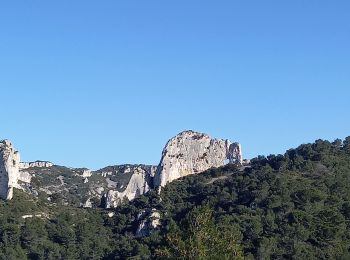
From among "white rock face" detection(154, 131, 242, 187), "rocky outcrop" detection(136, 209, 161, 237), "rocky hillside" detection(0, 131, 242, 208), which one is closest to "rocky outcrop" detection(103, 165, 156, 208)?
"rocky hillside" detection(0, 131, 242, 208)

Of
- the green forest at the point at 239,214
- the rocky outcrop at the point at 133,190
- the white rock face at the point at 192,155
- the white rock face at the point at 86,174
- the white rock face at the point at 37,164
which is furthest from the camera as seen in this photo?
the white rock face at the point at 37,164

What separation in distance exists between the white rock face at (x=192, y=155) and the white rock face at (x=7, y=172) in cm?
2373

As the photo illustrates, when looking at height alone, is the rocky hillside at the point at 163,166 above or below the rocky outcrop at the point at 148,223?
above

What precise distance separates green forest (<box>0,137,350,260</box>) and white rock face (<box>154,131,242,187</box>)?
2.59m

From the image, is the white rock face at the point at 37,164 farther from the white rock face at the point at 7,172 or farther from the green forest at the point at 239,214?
the white rock face at the point at 7,172

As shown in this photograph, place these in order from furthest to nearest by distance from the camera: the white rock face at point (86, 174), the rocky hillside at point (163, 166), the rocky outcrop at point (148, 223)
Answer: the white rock face at point (86, 174)
the rocky hillside at point (163, 166)
the rocky outcrop at point (148, 223)

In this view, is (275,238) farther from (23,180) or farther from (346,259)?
(23,180)

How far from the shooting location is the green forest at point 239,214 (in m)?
75.4

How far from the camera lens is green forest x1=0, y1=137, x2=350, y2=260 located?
7538 centimetres

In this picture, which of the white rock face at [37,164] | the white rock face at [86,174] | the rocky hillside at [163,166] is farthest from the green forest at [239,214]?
the white rock face at [37,164]

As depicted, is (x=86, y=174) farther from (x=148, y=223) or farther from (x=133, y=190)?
(x=148, y=223)

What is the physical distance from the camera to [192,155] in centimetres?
11669

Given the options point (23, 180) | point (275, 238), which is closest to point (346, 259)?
point (275, 238)

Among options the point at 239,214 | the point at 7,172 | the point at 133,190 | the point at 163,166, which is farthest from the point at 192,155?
the point at 7,172
